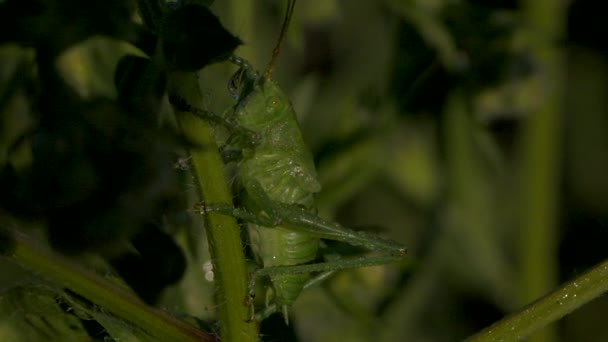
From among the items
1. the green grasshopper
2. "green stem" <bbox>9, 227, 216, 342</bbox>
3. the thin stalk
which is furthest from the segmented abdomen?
the thin stalk

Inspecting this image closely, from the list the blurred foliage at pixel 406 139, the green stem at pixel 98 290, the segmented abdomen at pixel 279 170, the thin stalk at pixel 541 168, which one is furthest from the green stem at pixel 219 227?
the thin stalk at pixel 541 168

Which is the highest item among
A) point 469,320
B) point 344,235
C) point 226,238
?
point 226,238

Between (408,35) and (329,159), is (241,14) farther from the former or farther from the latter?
(408,35)

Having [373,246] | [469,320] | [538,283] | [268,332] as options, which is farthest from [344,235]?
[469,320]

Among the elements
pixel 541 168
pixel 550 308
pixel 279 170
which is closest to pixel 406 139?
pixel 541 168

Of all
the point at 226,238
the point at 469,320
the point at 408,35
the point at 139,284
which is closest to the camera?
the point at 226,238

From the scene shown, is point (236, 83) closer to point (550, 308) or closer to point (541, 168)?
point (550, 308)
